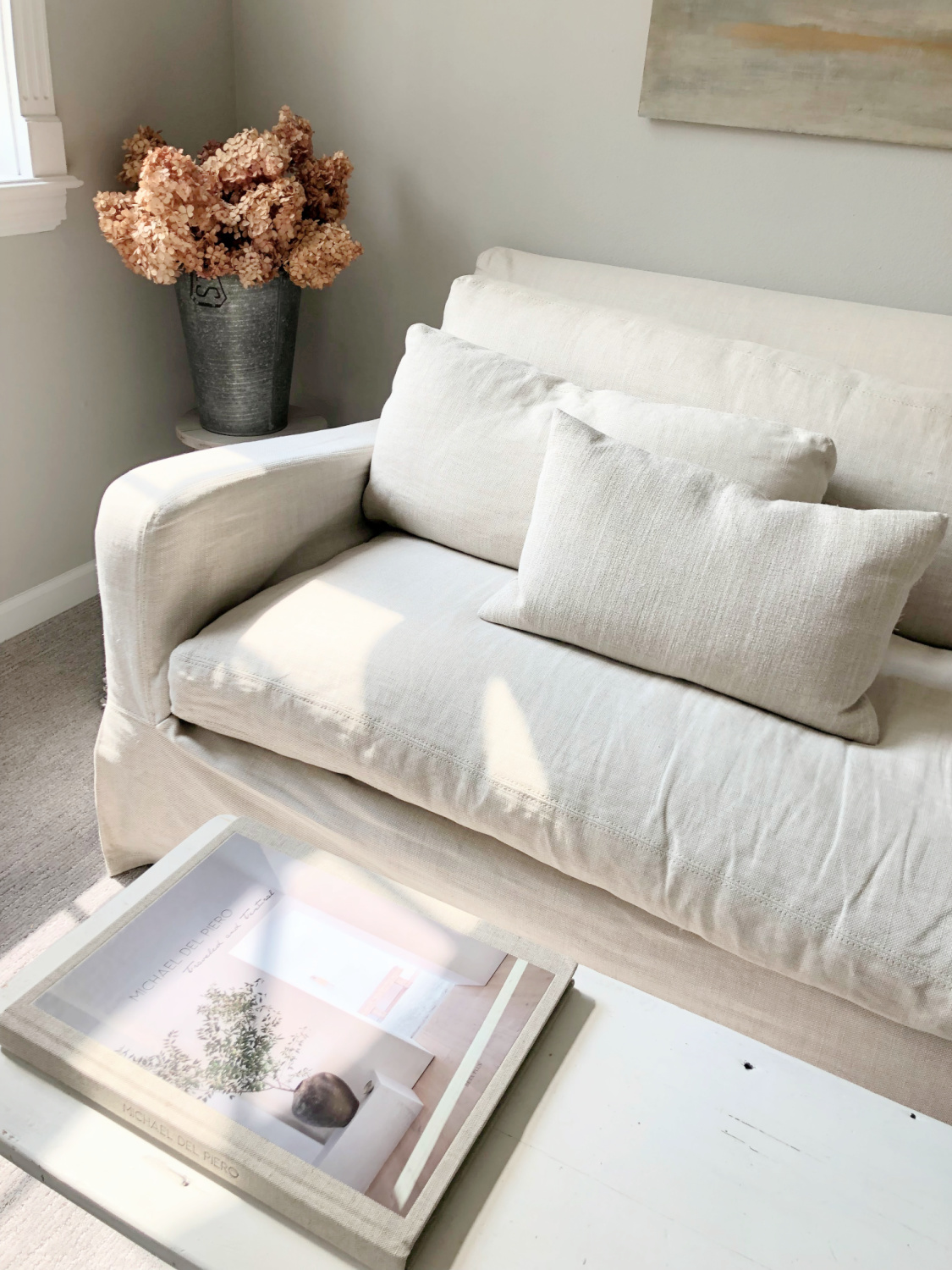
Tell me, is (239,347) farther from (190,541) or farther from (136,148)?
(190,541)

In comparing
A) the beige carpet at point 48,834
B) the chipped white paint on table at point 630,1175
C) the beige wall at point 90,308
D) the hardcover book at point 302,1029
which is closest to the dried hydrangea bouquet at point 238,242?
the beige wall at point 90,308

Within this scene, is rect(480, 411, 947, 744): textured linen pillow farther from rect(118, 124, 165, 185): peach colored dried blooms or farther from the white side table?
rect(118, 124, 165, 185): peach colored dried blooms

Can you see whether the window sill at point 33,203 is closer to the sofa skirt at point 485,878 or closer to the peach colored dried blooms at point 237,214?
the peach colored dried blooms at point 237,214

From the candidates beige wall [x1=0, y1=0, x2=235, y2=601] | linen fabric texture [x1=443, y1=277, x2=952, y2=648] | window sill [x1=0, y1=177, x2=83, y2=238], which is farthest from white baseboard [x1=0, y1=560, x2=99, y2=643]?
linen fabric texture [x1=443, y1=277, x2=952, y2=648]

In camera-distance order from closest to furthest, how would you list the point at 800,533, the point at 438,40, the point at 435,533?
the point at 800,533, the point at 435,533, the point at 438,40

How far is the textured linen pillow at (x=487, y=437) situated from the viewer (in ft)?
4.67

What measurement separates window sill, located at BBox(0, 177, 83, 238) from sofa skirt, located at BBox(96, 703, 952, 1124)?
969mm

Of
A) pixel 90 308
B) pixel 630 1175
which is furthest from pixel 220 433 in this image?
pixel 630 1175

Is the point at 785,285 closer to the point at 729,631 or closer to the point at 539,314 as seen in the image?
the point at 539,314

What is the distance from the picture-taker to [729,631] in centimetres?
123

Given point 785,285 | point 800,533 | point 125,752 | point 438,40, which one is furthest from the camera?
point 438,40

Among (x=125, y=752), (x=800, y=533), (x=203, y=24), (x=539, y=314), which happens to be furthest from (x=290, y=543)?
(x=203, y=24)

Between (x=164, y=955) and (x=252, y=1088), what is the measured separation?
6.2 inches

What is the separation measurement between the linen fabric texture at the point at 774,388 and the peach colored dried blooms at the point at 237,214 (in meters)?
0.36
